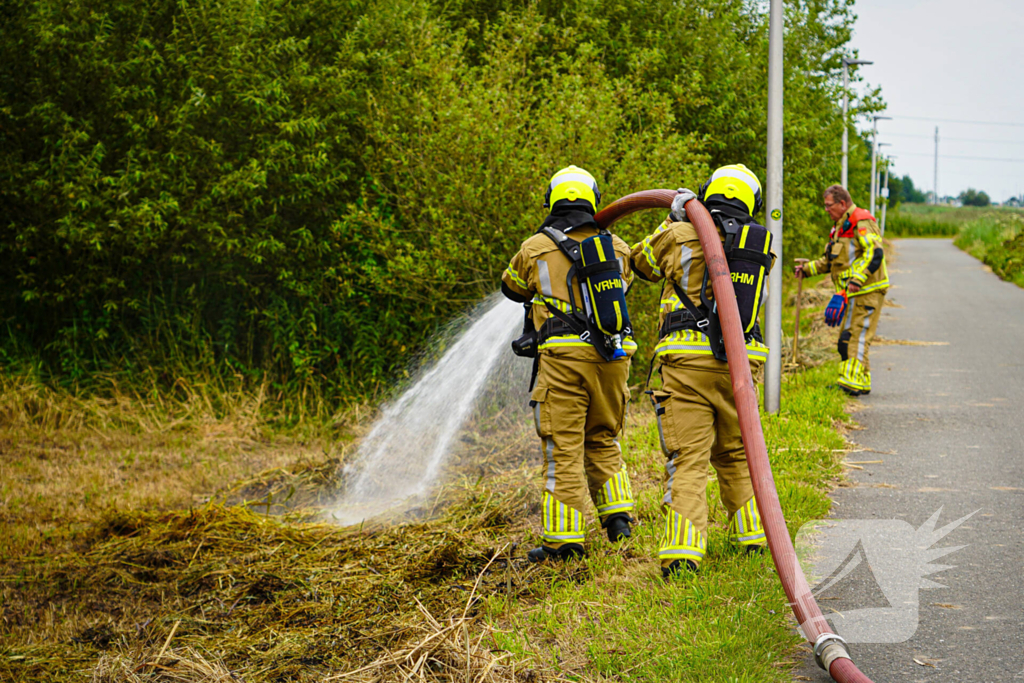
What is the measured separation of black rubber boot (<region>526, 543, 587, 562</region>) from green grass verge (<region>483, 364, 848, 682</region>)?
0.08 meters

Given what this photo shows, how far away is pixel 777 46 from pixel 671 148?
2.18 metres

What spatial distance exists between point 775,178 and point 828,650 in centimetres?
470

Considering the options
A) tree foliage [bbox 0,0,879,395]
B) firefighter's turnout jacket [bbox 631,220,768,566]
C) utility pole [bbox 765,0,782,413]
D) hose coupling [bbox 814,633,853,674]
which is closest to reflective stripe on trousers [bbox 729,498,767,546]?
firefighter's turnout jacket [bbox 631,220,768,566]

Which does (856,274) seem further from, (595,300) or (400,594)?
(400,594)

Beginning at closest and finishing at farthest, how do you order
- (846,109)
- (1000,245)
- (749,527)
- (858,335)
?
(749,527)
(858,335)
(846,109)
(1000,245)

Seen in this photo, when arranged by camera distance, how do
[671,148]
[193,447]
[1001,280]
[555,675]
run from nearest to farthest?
1. [555,675]
2. [193,447]
3. [671,148]
4. [1001,280]

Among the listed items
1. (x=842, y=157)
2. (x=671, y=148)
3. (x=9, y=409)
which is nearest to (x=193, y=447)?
(x=9, y=409)

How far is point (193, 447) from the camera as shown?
28.4ft

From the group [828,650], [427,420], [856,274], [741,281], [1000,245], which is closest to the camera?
[828,650]

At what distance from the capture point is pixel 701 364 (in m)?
4.37

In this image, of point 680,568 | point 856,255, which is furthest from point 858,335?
point 680,568

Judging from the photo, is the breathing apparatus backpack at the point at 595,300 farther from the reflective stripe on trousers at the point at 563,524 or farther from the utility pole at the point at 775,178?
the utility pole at the point at 775,178

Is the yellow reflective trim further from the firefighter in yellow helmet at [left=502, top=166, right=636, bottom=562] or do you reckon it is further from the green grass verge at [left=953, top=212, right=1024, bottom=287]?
the green grass verge at [left=953, top=212, right=1024, bottom=287]

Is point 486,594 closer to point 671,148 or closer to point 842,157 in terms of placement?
point 671,148
